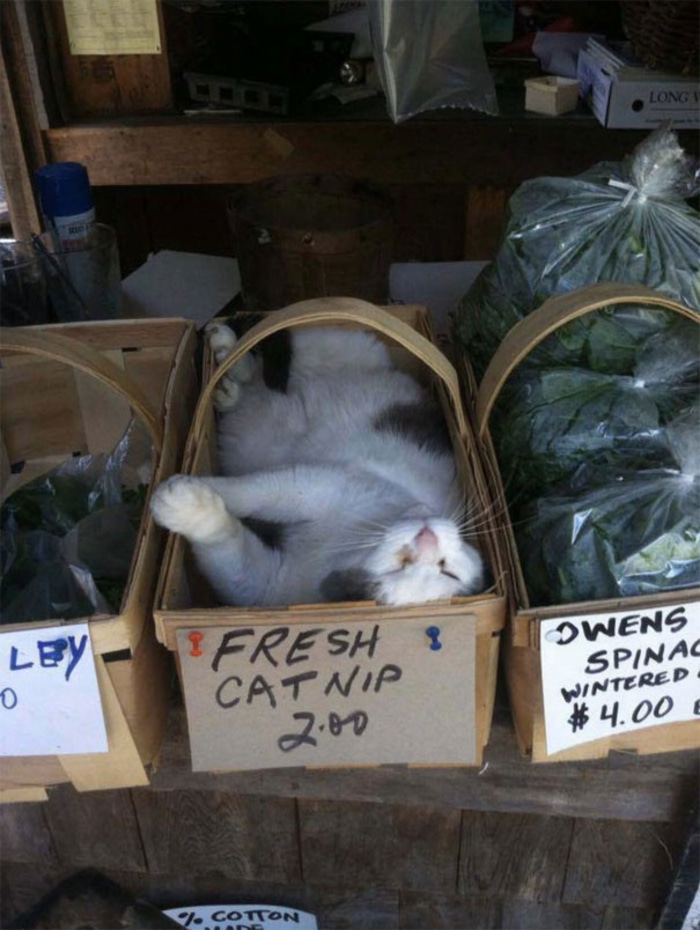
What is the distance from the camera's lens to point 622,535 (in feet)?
2.58

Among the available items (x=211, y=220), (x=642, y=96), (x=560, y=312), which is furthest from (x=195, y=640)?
(x=211, y=220)

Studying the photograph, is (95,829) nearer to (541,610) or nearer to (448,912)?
(448,912)

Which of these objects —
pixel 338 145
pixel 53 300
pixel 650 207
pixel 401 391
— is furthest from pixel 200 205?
pixel 650 207

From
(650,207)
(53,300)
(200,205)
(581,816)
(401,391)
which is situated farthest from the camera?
(200,205)

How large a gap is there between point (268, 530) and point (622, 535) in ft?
1.42

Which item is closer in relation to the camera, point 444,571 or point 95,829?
point 444,571

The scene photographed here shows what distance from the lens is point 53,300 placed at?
135 centimetres

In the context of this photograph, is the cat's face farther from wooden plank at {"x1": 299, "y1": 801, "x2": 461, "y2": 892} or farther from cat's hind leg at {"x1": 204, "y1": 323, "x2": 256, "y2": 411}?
cat's hind leg at {"x1": 204, "y1": 323, "x2": 256, "y2": 411}

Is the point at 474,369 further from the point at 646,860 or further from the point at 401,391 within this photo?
the point at 646,860

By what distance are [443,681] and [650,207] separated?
694 millimetres

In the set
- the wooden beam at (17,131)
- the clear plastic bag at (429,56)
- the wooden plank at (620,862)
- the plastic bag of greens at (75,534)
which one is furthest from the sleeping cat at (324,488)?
the wooden beam at (17,131)

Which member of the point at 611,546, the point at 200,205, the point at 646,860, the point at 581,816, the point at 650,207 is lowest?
the point at 646,860

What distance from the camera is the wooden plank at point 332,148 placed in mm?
1752

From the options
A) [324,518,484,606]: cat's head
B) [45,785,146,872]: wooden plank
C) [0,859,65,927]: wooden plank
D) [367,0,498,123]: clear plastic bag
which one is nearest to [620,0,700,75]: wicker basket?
[367,0,498,123]: clear plastic bag
